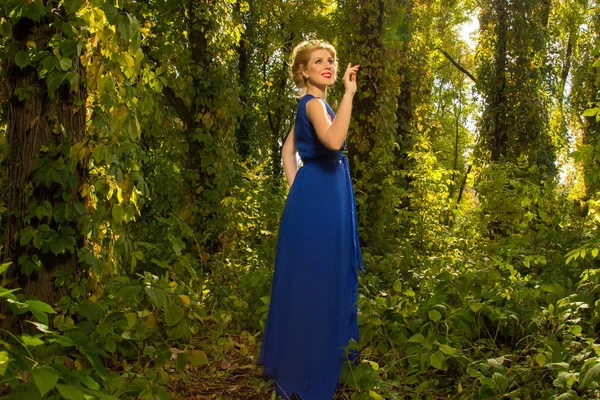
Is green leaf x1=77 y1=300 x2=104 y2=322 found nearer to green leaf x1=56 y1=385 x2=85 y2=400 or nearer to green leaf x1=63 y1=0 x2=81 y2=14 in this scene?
green leaf x1=63 y1=0 x2=81 y2=14

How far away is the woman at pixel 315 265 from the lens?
3.27 m

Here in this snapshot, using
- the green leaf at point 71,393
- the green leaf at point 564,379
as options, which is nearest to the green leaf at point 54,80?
the green leaf at point 71,393

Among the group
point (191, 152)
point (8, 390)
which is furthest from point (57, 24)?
point (191, 152)

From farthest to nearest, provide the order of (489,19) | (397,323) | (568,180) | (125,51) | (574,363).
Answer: (568,180), (489,19), (397,323), (125,51), (574,363)

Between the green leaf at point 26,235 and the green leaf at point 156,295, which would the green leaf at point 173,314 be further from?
the green leaf at point 26,235

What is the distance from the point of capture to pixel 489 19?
34.3 feet

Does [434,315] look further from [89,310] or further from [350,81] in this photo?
[89,310]

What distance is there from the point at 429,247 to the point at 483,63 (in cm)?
466

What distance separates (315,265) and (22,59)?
6.74ft

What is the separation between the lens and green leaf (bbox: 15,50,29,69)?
10.3ft

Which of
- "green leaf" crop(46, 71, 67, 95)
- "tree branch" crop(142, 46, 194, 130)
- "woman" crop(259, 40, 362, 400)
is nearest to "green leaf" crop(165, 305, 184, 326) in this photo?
"woman" crop(259, 40, 362, 400)

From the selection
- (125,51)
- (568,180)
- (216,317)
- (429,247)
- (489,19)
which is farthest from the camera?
(568,180)

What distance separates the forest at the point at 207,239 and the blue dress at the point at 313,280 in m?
0.21

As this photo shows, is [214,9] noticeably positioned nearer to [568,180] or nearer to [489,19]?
[489,19]
